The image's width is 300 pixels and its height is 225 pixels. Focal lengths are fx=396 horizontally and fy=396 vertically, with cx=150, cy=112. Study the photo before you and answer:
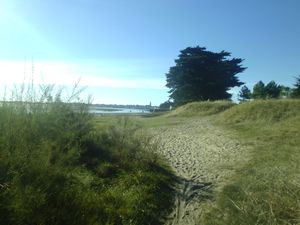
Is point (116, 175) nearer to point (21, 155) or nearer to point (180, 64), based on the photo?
point (21, 155)

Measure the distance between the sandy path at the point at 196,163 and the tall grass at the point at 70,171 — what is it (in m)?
0.40

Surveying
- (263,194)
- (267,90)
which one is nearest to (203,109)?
(267,90)

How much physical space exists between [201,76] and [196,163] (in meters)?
37.6

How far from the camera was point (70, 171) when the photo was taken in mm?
7398

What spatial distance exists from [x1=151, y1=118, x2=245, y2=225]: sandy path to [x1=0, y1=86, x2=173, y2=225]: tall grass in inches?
15.8

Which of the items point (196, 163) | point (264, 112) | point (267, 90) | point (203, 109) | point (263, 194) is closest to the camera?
point (263, 194)

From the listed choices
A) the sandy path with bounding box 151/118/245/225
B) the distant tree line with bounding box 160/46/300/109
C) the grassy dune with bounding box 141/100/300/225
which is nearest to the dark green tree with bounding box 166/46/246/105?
the distant tree line with bounding box 160/46/300/109

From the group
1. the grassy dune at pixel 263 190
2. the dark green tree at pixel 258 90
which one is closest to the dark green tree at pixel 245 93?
the dark green tree at pixel 258 90

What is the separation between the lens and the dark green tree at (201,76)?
50281mm

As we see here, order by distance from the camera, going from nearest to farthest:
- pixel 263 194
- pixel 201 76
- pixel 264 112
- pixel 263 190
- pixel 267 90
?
1. pixel 263 194
2. pixel 263 190
3. pixel 264 112
4. pixel 201 76
5. pixel 267 90

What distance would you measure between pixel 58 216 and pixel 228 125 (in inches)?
800

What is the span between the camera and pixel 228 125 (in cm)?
2527

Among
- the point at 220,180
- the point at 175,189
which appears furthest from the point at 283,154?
the point at 175,189

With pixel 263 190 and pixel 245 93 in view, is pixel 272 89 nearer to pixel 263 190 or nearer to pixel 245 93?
pixel 245 93
